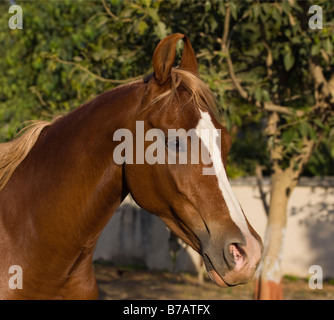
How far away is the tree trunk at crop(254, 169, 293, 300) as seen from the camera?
6.38 m

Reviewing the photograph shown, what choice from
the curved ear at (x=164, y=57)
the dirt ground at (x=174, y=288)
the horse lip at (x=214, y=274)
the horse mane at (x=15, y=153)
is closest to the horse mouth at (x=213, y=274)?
the horse lip at (x=214, y=274)

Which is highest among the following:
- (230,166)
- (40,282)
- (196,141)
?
(230,166)

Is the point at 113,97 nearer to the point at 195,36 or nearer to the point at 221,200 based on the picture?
the point at 221,200

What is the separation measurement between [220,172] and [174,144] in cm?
24

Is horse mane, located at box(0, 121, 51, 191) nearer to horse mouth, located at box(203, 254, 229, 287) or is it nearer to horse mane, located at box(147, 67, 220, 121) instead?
horse mane, located at box(147, 67, 220, 121)

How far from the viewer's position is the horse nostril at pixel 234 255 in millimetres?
1931

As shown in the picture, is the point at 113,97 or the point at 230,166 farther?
the point at 230,166

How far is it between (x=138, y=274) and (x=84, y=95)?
6099 mm

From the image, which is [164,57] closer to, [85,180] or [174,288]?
[85,180]

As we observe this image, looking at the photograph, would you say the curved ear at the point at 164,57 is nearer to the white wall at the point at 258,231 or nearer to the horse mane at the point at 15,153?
the horse mane at the point at 15,153

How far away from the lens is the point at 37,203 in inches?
94.2

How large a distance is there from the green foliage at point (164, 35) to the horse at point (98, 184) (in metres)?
2.64
